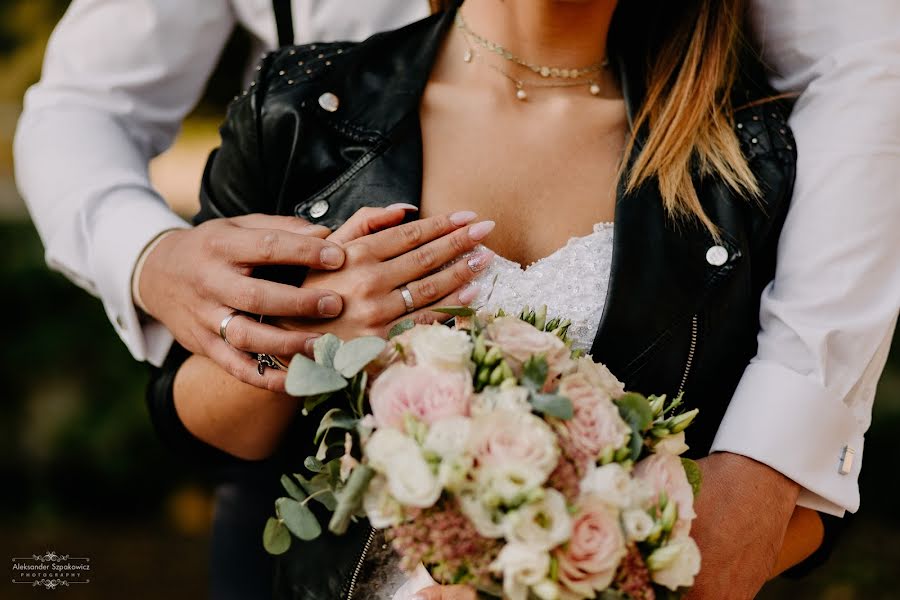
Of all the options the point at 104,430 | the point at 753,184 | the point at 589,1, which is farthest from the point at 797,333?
the point at 104,430

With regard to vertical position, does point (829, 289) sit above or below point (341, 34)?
below

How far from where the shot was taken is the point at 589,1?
215 centimetres

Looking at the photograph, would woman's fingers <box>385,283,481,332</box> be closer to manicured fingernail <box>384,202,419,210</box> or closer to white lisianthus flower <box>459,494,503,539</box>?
manicured fingernail <box>384,202,419,210</box>

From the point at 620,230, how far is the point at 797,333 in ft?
1.38

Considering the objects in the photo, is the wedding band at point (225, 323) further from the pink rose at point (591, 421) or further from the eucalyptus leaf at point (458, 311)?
the pink rose at point (591, 421)

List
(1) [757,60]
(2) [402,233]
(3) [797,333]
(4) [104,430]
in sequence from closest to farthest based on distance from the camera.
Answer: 1. (2) [402,233]
2. (3) [797,333]
3. (1) [757,60]
4. (4) [104,430]

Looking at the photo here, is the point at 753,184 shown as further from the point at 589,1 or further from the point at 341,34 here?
the point at 341,34

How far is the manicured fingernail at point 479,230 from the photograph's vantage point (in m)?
1.82

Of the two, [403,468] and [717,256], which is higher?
[403,468]

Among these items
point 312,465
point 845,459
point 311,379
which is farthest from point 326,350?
point 845,459

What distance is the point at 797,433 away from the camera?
6.21ft

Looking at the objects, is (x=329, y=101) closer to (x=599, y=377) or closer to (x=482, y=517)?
(x=599, y=377)

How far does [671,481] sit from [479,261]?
614 mm

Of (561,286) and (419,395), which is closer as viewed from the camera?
(419,395)
